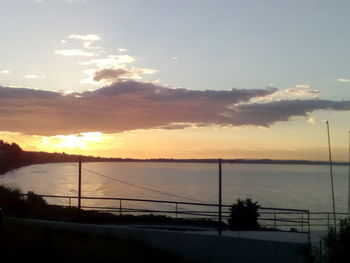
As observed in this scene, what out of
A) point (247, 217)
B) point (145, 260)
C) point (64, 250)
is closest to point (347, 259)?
point (145, 260)

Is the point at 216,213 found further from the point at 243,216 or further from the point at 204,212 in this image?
the point at 243,216

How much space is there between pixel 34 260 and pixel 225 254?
23.4 feet

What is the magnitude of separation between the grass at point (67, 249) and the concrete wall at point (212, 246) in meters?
1.00

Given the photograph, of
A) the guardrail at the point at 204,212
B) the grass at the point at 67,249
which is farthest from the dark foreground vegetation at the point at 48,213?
the grass at the point at 67,249

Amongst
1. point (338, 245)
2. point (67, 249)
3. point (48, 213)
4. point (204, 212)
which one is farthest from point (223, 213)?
point (338, 245)

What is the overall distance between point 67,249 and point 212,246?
579 centimetres

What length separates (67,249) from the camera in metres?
13.3

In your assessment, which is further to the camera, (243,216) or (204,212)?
(243,216)

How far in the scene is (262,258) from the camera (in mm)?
16594

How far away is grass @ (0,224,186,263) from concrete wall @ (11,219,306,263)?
3.29 feet

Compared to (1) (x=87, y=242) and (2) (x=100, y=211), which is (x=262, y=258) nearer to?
(1) (x=87, y=242)

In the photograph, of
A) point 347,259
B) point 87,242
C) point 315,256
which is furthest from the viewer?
point 87,242

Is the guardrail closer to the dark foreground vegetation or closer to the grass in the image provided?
the dark foreground vegetation

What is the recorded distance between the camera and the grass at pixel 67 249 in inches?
491
